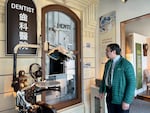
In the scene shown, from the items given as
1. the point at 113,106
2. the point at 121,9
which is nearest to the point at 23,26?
the point at 113,106

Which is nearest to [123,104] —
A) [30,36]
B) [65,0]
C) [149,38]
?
[30,36]

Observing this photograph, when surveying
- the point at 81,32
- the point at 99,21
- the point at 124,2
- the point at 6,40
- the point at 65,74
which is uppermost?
the point at 124,2

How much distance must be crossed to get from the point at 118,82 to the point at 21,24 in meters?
1.53

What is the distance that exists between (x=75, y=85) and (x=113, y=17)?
5.59 feet

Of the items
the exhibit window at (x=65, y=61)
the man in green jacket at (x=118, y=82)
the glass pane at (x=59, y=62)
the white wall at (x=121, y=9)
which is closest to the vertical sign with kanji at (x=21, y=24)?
the exhibit window at (x=65, y=61)

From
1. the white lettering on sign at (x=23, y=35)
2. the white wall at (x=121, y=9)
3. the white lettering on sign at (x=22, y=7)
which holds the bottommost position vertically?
the white lettering on sign at (x=23, y=35)

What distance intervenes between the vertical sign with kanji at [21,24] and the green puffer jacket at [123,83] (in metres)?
1.25

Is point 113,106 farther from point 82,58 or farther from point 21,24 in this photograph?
point 21,24

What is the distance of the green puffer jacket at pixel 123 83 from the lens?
2314 millimetres

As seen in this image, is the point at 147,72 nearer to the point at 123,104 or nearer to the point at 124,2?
the point at 124,2

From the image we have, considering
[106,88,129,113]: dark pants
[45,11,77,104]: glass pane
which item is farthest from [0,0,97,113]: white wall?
[106,88,129,113]: dark pants

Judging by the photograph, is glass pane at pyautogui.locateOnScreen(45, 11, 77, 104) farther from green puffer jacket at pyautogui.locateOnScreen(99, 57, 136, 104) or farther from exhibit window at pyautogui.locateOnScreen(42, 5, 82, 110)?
green puffer jacket at pyautogui.locateOnScreen(99, 57, 136, 104)

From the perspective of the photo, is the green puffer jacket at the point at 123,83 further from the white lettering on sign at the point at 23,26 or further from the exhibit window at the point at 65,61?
the white lettering on sign at the point at 23,26

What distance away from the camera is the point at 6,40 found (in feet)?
7.66
